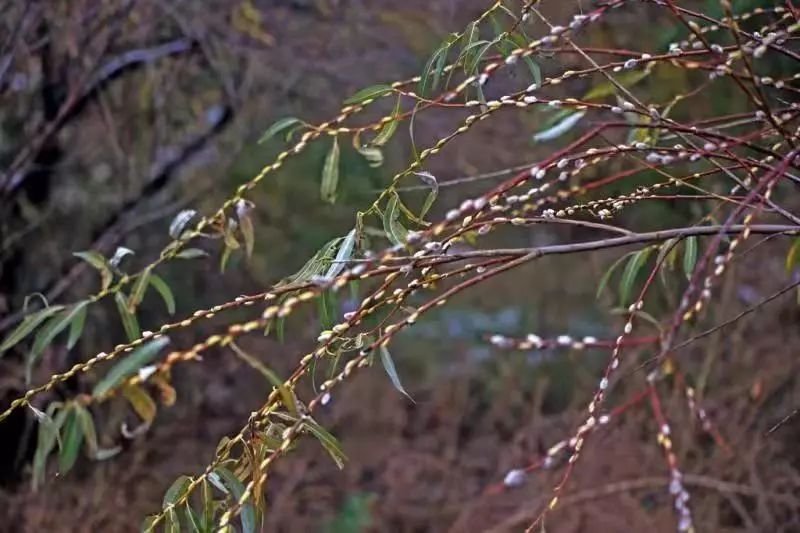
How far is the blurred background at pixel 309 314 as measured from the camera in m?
2.27

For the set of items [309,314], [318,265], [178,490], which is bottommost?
[309,314]

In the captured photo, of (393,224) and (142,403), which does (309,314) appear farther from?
(142,403)

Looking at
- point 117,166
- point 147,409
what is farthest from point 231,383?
point 147,409

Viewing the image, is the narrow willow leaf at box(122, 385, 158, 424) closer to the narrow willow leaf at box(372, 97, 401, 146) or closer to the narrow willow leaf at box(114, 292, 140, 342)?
the narrow willow leaf at box(114, 292, 140, 342)

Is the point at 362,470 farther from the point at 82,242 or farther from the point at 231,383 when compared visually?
the point at 82,242

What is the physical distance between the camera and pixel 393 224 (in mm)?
Result: 859

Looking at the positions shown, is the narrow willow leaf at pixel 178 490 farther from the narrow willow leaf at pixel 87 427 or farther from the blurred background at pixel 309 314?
the blurred background at pixel 309 314

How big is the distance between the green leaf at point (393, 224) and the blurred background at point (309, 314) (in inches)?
55.0

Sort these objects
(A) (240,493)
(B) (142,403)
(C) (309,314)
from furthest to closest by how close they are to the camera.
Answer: (C) (309,314) → (A) (240,493) → (B) (142,403)

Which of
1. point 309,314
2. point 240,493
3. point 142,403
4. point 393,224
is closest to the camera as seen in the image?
point 142,403

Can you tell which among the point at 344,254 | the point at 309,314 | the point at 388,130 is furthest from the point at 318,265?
the point at 309,314

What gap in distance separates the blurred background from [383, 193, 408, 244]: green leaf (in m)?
1.40

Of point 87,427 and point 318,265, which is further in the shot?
point 318,265

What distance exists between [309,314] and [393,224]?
1769 millimetres
